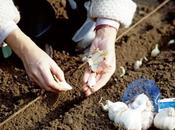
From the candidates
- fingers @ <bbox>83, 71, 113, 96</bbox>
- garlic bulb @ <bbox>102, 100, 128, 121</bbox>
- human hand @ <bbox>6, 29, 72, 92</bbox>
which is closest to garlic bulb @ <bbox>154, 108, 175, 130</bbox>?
garlic bulb @ <bbox>102, 100, 128, 121</bbox>

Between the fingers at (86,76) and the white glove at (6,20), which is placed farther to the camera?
the fingers at (86,76)

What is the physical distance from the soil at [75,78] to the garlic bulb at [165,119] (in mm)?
150

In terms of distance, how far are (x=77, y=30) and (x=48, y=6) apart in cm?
19

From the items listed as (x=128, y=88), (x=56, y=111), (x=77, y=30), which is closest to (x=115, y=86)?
(x=128, y=88)

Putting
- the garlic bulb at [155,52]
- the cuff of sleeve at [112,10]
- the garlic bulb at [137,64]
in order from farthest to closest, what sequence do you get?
the garlic bulb at [155,52], the garlic bulb at [137,64], the cuff of sleeve at [112,10]

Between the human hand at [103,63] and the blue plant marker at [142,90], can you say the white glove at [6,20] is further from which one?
the blue plant marker at [142,90]

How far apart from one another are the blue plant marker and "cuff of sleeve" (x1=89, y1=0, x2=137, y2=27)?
0.25m

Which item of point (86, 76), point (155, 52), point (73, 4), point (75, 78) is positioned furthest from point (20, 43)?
point (155, 52)

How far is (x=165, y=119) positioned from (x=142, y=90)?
0.66 ft

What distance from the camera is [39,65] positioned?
5.79 feet

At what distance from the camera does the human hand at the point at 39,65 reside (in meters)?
1.75

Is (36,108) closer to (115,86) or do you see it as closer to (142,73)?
(115,86)

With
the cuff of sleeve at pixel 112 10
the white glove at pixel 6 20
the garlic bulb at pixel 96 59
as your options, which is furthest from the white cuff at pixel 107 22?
the white glove at pixel 6 20

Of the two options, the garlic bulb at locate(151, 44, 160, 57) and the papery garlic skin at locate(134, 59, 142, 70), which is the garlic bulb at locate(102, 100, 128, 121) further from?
the garlic bulb at locate(151, 44, 160, 57)
